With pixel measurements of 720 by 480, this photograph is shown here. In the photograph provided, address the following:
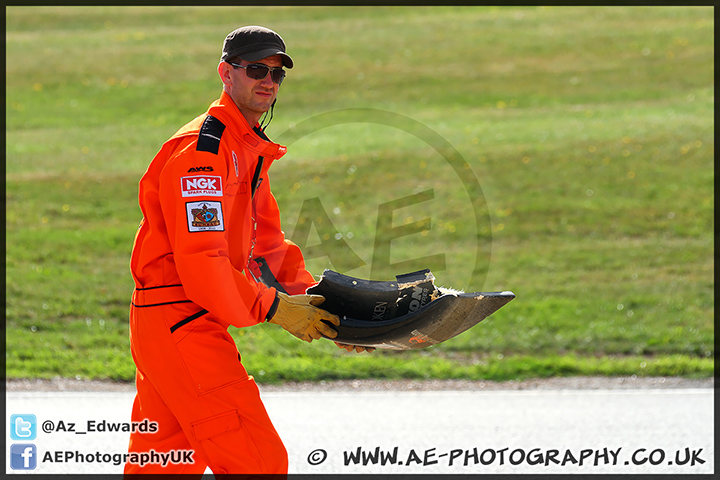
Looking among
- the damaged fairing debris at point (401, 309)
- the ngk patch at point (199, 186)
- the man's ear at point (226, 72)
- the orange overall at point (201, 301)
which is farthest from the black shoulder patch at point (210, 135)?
the damaged fairing debris at point (401, 309)

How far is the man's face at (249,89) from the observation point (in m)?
3.20

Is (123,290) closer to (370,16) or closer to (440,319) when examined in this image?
(440,319)

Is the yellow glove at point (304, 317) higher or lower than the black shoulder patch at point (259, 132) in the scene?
lower

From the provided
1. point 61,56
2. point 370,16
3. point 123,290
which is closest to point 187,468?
point 123,290

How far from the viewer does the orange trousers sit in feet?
9.85

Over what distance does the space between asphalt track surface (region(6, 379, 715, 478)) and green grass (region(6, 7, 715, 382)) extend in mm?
542

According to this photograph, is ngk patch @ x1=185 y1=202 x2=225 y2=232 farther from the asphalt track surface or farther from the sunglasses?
the asphalt track surface

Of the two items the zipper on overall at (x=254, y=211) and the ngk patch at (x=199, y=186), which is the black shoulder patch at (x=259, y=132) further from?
the ngk patch at (x=199, y=186)

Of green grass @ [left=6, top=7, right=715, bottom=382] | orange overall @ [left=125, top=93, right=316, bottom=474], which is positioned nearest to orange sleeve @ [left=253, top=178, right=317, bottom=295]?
orange overall @ [left=125, top=93, right=316, bottom=474]

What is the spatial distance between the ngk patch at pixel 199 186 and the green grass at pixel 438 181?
3925mm

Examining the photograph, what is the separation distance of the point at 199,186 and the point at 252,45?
2.18ft

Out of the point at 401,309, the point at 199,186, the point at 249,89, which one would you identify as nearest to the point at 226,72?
the point at 249,89

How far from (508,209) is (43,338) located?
20.7 feet

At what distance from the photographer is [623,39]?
2225 centimetres
